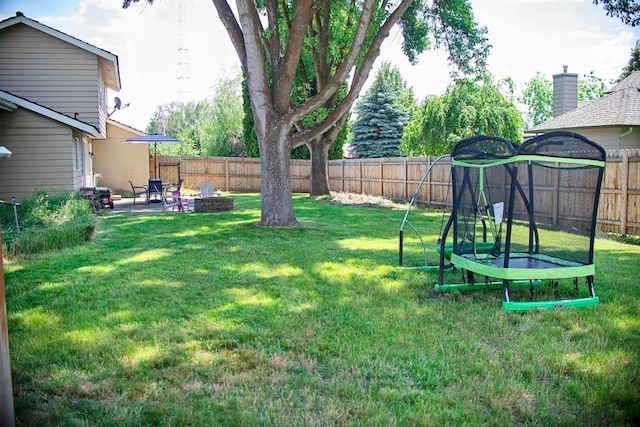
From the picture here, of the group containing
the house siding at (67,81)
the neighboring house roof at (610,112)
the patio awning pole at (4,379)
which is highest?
the house siding at (67,81)

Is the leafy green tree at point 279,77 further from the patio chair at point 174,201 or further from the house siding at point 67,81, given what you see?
the house siding at point 67,81

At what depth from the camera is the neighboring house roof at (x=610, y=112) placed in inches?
284

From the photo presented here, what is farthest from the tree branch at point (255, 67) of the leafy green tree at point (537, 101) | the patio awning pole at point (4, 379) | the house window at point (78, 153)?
the leafy green tree at point (537, 101)

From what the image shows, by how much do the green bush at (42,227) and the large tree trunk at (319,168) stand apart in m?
11.2

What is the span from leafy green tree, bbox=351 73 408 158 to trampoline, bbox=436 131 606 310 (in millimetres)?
26858

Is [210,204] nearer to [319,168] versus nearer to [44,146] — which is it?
[44,146]

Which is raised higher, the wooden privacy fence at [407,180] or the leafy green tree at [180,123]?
the leafy green tree at [180,123]

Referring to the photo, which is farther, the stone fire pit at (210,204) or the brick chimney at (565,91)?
the brick chimney at (565,91)

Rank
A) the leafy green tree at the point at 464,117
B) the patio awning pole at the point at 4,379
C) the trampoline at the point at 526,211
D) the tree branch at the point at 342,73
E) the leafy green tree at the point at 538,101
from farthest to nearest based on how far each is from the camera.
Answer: the leafy green tree at the point at 538,101, the leafy green tree at the point at 464,117, the tree branch at the point at 342,73, the trampoline at the point at 526,211, the patio awning pole at the point at 4,379

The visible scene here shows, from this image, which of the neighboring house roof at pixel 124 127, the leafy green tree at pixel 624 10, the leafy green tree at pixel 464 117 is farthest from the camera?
the leafy green tree at pixel 464 117

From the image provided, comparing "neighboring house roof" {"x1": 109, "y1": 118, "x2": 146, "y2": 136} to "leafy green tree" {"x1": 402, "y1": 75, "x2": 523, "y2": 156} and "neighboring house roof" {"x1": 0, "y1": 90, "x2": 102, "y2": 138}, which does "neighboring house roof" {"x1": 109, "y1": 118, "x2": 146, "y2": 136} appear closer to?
"neighboring house roof" {"x1": 0, "y1": 90, "x2": 102, "y2": 138}

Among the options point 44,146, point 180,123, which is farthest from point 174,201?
point 180,123

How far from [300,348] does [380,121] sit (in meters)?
29.9

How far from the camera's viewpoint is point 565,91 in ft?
57.2
